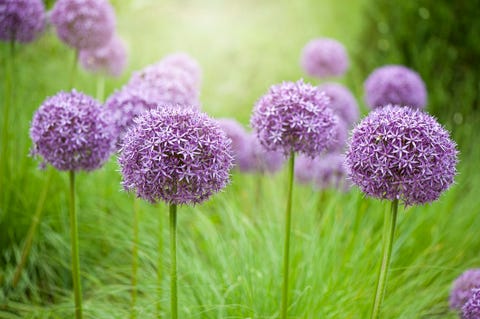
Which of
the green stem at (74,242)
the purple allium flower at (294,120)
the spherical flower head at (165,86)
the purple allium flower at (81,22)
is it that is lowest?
the green stem at (74,242)

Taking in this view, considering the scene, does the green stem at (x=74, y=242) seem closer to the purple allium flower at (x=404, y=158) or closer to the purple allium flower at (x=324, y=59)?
the purple allium flower at (x=404, y=158)

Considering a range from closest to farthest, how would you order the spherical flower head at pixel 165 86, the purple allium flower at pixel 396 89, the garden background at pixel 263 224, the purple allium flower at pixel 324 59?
the spherical flower head at pixel 165 86
the garden background at pixel 263 224
the purple allium flower at pixel 396 89
the purple allium flower at pixel 324 59

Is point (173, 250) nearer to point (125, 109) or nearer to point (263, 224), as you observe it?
point (125, 109)

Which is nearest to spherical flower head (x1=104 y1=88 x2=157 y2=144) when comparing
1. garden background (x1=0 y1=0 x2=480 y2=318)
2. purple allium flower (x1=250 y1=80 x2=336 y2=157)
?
garden background (x1=0 y1=0 x2=480 y2=318)

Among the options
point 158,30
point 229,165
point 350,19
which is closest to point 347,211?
point 229,165

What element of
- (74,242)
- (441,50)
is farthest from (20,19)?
(441,50)

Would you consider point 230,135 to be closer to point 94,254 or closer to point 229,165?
point 94,254

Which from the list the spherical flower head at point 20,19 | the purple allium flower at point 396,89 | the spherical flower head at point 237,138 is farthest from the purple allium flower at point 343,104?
the spherical flower head at point 20,19

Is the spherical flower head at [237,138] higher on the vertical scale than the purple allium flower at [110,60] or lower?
lower

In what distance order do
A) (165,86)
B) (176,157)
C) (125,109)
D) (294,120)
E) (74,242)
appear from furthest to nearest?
(165,86), (125,109), (74,242), (294,120), (176,157)
